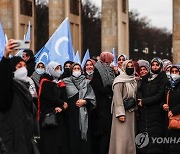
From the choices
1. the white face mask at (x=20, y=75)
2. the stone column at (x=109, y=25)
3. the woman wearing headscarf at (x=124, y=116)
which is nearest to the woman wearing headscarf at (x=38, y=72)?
the woman wearing headscarf at (x=124, y=116)

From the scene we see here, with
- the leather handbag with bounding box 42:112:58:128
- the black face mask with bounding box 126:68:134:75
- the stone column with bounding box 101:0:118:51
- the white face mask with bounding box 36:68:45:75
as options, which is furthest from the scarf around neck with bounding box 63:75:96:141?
the stone column with bounding box 101:0:118:51

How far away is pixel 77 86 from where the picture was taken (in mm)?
16219

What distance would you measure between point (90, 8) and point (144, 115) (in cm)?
10053

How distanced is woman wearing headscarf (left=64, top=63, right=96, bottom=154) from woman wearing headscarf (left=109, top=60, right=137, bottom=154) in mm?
752

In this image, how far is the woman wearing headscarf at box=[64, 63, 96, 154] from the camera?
16.1m

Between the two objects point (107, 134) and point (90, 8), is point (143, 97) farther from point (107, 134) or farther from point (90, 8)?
point (90, 8)

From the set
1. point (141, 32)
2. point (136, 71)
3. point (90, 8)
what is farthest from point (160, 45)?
point (136, 71)

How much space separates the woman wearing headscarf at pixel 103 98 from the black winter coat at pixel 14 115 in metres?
6.48

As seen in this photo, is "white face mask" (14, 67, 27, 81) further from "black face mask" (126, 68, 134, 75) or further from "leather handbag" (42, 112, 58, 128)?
"black face mask" (126, 68, 134, 75)

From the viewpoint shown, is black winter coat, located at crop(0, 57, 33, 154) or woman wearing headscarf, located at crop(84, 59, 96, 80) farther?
woman wearing headscarf, located at crop(84, 59, 96, 80)

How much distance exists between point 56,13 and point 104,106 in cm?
3011

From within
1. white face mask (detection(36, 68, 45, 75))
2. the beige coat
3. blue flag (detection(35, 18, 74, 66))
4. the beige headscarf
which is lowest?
the beige coat

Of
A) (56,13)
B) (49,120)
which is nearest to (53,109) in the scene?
(49,120)

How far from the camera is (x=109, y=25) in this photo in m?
44.8
